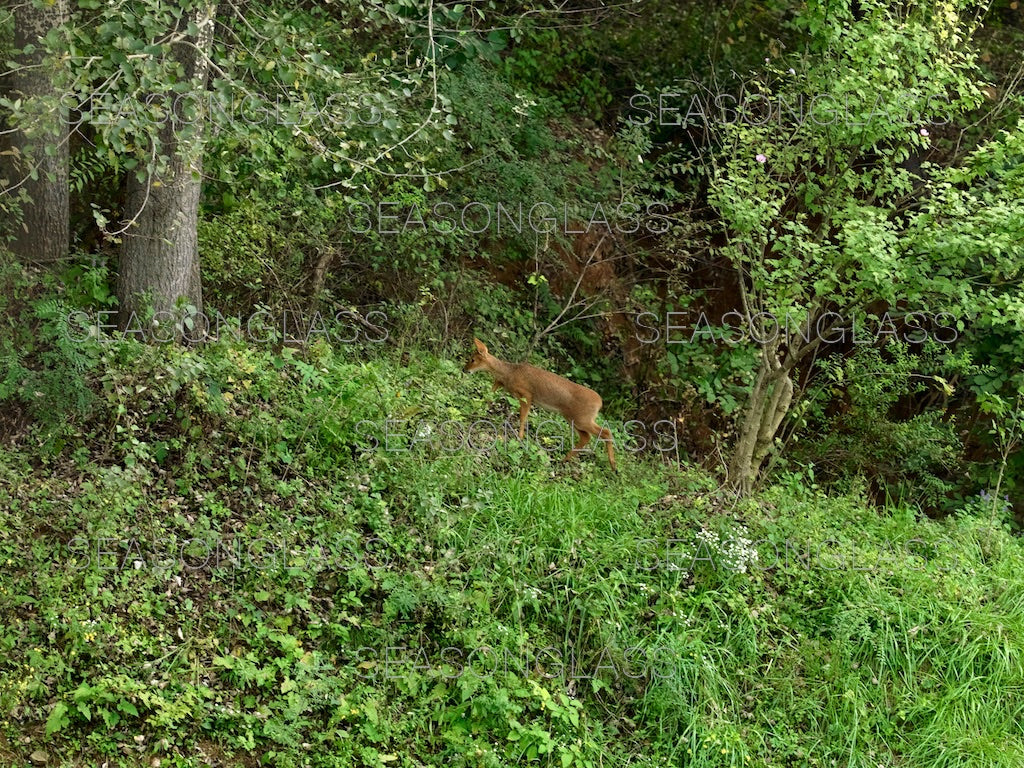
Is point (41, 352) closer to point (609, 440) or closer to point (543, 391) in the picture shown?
point (543, 391)

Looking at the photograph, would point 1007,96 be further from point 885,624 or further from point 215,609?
point 215,609

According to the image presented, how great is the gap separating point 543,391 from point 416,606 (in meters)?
2.08

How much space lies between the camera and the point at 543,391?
25.8 feet

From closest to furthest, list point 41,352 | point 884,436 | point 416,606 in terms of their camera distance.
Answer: point 416,606 < point 41,352 < point 884,436

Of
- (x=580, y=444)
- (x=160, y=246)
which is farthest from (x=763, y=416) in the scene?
(x=160, y=246)

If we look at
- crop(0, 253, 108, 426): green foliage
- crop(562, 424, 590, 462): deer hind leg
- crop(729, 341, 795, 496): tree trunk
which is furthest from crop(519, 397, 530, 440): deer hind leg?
crop(0, 253, 108, 426): green foliage

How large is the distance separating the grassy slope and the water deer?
0.33 m

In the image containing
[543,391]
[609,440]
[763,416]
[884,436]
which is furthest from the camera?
[884,436]

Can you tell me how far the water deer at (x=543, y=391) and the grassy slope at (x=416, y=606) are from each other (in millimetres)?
326

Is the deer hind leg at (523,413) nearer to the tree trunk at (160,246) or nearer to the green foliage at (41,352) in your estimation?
the tree trunk at (160,246)

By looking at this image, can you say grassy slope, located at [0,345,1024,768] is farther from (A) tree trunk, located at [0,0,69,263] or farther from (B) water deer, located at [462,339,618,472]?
(A) tree trunk, located at [0,0,69,263]

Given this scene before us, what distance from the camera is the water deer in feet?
25.9

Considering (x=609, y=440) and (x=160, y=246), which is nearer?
(x=160, y=246)

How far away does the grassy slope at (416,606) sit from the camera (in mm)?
5594
